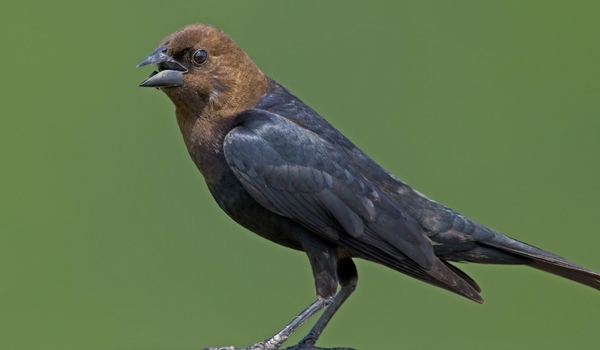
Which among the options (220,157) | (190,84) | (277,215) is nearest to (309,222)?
(277,215)

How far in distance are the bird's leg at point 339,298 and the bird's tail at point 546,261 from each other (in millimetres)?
788

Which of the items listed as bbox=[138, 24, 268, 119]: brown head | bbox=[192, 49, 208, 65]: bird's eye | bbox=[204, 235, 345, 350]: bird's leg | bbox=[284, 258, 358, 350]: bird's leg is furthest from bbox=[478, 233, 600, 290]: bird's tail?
bbox=[192, 49, 208, 65]: bird's eye

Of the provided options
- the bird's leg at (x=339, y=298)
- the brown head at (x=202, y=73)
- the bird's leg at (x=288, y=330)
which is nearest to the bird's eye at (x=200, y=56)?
the brown head at (x=202, y=73)

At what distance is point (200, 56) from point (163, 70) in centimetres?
23

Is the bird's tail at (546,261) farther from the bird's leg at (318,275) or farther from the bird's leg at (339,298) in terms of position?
the bird's leg at (318,275)

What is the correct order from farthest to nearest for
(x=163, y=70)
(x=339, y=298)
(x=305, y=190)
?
(x=339, y=298) → (x=163, y=70) → (x=305, y=190)

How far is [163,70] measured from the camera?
6.57 metres

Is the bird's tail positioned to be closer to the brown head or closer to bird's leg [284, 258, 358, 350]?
bird's leg [284, 258, 358, 350]

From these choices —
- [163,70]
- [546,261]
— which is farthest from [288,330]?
[163,70]

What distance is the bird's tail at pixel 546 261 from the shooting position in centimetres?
658

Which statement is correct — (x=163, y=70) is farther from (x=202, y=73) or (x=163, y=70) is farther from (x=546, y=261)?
(x=546, y=261)

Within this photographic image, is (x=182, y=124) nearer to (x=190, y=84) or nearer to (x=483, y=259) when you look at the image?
(x=190, y=84)

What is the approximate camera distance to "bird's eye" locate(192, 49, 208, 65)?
21.7 ft

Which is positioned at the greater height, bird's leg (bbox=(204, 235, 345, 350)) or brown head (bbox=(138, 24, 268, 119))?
brown head (bbox=(138, 24, 268, 119))
